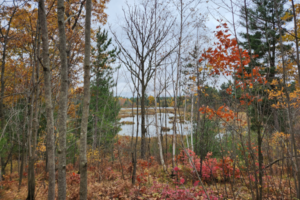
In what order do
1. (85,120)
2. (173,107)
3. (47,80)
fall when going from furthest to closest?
(173,107), (47,80), (85,120)

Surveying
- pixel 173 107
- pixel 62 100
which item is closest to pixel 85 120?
pixel 62 100

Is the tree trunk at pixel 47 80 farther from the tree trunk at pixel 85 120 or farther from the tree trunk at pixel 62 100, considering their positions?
the tree trunk at pixel 85 120

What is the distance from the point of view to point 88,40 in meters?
1.99

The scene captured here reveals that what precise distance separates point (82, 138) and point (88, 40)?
1140 millimetres

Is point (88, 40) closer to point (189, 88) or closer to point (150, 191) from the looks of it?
point (150, 191)

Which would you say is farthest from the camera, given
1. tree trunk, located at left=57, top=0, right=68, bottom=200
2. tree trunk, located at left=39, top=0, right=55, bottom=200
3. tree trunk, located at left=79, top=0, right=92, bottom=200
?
tree trunk, located at left=39, top=0, right=55, bottom=200

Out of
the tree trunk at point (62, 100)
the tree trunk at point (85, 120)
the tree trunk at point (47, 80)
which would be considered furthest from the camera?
the tree trunk at point (47, 80)

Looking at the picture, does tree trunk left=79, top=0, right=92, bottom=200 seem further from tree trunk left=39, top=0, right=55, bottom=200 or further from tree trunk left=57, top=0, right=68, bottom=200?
tree trunk left=39, top=0, right=55, bottom=200

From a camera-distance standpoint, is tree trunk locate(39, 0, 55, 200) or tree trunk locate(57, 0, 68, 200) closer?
tree trunk locate(57, 0, 68, 200)

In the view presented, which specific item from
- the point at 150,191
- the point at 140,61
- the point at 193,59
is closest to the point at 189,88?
the point at 193,59

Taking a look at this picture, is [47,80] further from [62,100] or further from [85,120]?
[85,120]

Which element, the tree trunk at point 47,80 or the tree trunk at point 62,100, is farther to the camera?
the tree trunk at point 47,80

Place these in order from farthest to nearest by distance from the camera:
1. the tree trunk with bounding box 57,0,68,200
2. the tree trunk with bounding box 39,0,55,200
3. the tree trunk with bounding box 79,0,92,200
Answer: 1. the tree trunk with bounding box 39,0,55,200
2. the tree trunk with bounding box 57,0,68,200
3. the tree trunk with bounding box 79,0,92,200

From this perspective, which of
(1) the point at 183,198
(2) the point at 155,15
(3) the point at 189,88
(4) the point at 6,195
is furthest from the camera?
(3) the point at 189,88
